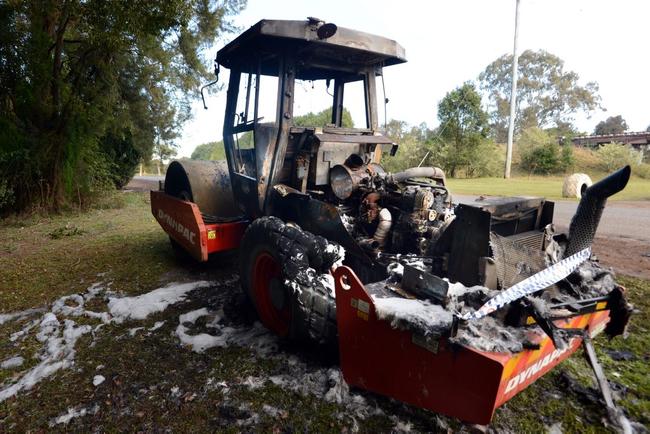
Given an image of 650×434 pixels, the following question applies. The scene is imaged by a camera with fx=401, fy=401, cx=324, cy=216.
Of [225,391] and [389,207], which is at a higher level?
[389,207]

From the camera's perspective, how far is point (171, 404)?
253 centimetres

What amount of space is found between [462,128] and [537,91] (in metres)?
19.4

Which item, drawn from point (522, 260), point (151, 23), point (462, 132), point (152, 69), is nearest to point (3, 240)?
point (151, 23)

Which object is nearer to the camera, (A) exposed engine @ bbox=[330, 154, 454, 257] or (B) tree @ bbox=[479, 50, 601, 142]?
(A) exposed engine @ bbox=[330, 154, 454, 257]

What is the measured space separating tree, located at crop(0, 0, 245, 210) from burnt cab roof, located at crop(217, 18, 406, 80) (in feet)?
14.3

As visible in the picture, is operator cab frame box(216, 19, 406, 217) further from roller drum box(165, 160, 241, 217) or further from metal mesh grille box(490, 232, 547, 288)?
metal mesh grille box(490, 232, 547, 288)

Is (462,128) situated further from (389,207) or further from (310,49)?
(389,207)

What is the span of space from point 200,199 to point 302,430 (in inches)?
130

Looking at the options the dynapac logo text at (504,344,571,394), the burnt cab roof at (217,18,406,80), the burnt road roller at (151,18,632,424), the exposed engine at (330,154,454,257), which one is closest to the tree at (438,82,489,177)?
the burnt cab roof at (217,18,406,80)

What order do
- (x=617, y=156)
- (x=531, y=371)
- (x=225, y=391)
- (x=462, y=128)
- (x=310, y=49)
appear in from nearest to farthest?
(x=531, y=371)
(x=225, y=391)
(x=310, y=49)
(x=617, y=156)
(x=462, y=128)

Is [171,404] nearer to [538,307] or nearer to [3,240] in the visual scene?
[538,307]

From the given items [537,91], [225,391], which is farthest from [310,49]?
[537,91]

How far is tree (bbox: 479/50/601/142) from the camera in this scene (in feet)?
116

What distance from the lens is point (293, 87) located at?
A: 141 inches
